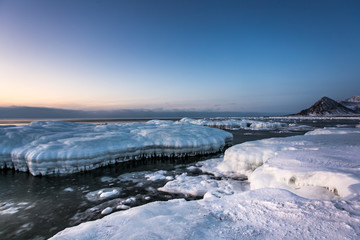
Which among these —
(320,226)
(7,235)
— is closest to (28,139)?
(7,235)

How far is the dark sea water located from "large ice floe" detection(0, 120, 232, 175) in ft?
2.64

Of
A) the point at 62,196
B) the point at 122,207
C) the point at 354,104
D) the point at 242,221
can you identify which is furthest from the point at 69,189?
the point at 354,104

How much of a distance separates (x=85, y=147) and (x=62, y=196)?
4.95 metres

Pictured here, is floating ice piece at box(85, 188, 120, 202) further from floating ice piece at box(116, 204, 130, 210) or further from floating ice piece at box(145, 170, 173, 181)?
floating ice piece at box(145, 170, 173, 181)

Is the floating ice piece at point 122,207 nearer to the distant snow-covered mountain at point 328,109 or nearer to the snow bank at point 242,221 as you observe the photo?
the snow bank at point 242,221

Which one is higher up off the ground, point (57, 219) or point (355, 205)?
point (355, 205)

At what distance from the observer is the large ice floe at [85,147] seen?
11.5m

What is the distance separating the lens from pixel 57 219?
628 centimetres

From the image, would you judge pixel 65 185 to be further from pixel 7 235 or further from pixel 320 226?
pixel 320 226

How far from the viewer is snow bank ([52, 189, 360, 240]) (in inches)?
108

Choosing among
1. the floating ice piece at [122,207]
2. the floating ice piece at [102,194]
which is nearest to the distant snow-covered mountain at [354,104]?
the floating ice piece at [102,194]

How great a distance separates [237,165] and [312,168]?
5220mm

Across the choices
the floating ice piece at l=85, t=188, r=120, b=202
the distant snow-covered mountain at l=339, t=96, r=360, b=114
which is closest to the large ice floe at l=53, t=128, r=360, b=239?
the floating ice piece at l=85, t=188, r=120, b=202

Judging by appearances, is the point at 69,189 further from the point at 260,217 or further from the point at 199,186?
the point at 260,217
